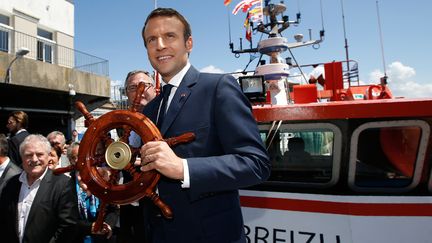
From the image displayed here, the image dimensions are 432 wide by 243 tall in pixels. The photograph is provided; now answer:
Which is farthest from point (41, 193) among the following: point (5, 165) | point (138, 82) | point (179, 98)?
point (179, 98)

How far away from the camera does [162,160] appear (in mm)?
1152

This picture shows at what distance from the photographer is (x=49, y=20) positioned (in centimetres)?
1653

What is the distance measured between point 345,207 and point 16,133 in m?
4.91

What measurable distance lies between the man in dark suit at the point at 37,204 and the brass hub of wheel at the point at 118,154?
1995mm

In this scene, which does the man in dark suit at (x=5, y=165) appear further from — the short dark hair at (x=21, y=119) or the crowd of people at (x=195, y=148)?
the crowd of people at (x=195, y=148)

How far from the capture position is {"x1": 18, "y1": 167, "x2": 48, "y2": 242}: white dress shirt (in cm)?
301

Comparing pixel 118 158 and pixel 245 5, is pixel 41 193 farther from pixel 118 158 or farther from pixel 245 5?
pixel 245 5

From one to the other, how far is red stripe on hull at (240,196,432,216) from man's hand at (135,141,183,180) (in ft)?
5.75

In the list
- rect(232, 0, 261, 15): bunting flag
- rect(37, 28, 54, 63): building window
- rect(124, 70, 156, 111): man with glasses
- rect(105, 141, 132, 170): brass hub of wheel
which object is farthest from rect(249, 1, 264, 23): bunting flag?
rect(37, 28, 54, 63): building window

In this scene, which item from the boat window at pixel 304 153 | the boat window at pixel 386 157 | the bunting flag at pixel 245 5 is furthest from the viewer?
the bunting flag at pixel 245 5

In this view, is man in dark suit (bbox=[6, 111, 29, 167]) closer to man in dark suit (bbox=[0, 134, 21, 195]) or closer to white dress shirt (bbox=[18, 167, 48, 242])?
man in dark suit (bbox=[0, 134, 21, 195])

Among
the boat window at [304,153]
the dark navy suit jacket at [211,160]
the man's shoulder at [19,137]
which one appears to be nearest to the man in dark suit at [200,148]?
the dark navy suit jacket at [211,160]

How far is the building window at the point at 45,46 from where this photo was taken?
15578 mm

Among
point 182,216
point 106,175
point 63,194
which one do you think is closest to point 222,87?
point 182,216
